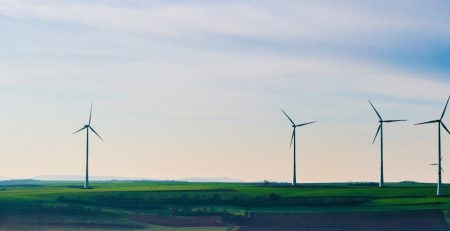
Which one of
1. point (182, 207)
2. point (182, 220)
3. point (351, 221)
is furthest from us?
point (182, 207)

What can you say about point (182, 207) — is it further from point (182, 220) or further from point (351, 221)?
point (351, 221)

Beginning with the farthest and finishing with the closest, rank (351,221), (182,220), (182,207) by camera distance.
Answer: (182,207)
(182,220)
(351,221)

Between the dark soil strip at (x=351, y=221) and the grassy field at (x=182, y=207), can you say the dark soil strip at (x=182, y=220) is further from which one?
the dark soil strip at (x=351, y=221)

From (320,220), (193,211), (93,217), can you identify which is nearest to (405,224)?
(320,220)

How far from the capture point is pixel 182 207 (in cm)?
11594

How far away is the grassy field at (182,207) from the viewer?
107 meters

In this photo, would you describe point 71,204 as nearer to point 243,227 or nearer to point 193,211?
point 193,211

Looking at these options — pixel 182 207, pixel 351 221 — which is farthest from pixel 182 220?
pixel 351 221

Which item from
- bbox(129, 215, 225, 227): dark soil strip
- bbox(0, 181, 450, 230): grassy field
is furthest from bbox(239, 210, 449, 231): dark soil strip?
bbox(129, 215, 225, 227): dark soil strip

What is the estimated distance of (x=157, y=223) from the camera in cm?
10706

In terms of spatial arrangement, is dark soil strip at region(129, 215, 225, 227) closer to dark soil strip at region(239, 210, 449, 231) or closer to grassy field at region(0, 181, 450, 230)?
grassy field at region(0, 181, 450, 230)

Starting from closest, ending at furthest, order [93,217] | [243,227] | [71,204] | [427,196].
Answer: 1. [243,227]
2. [93,217]
3. [71,204]
4. [427,196]

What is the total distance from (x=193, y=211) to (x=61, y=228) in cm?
1682

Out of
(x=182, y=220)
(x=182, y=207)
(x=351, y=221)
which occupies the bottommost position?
(x=182, y=220)
